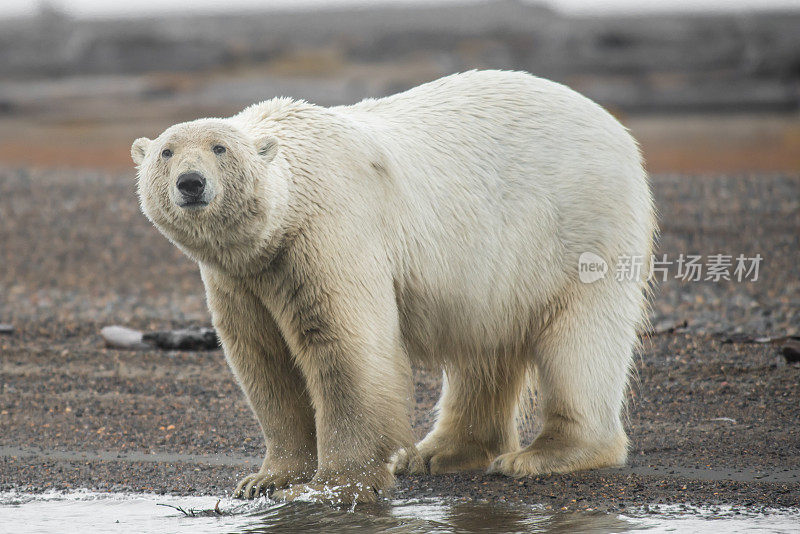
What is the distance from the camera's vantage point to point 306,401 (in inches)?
209

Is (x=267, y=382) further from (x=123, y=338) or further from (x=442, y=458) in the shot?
(x=123, y=338)

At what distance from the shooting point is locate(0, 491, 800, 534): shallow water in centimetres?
468

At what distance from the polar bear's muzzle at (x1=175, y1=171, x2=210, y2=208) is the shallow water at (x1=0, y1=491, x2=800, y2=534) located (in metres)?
1.45

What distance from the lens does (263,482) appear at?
5242mm

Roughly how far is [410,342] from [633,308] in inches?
49.6

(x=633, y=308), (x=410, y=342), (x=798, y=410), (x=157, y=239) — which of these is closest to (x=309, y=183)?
(x=410, y=342)

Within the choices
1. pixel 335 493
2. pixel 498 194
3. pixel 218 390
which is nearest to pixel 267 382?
pixel 335 493

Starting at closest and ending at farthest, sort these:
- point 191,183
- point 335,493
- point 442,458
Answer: point 191,183
point 335,493
point 442,458

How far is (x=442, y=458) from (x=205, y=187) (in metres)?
2.24

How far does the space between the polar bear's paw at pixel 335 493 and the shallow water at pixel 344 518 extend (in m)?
0.04

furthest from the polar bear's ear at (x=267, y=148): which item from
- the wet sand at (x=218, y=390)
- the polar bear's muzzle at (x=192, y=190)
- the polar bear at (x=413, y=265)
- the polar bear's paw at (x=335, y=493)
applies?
the wet sand at (x=218, y=390)

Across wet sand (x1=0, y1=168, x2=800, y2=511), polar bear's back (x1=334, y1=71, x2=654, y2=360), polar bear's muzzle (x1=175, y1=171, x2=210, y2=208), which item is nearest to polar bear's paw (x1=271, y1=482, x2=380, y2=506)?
wet sand (x1=0, y1=168, x2=800, y2=511)

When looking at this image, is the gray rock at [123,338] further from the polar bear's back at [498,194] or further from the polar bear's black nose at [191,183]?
the polar bear's black nose at [191,183]

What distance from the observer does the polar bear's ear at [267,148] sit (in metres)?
4.88
